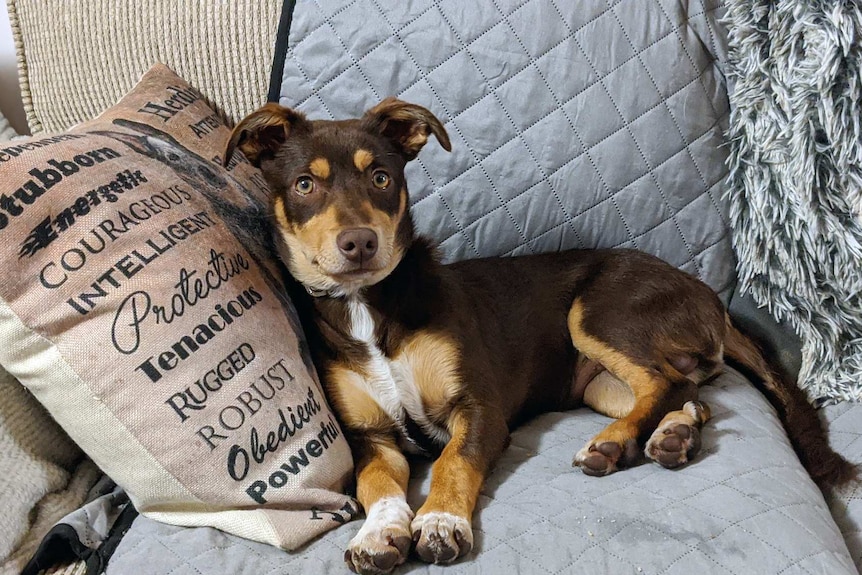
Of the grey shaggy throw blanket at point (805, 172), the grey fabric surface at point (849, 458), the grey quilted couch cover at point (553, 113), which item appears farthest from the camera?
the grey quilted couch cover at point (553, 113)

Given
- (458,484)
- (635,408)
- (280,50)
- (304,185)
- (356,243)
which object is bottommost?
(635,408)

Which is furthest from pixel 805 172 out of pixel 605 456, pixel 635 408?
pixel 605 456

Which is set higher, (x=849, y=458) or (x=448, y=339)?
(x=448, y=339)

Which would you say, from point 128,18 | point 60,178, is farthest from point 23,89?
point 60,178

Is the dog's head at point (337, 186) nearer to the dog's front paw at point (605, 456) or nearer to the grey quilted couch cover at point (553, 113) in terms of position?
the grey quilted couch cover at point (553, 113)

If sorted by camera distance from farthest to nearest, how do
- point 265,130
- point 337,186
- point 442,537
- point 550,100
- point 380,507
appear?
point 550,100 < point 265,130 < point 337,186 < point 380,507 < point 442,537

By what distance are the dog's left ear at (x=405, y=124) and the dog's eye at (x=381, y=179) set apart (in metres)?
0.13

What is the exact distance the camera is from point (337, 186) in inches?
66.4

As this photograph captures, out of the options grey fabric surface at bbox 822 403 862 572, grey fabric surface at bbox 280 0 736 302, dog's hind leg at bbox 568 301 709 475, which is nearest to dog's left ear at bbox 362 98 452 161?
grey fabric surface at bbox 280 0 736 302

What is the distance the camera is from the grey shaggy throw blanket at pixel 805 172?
70.7 inches

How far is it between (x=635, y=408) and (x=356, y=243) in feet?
2.66

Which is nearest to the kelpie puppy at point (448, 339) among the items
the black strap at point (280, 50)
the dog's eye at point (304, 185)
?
the dog's eye at point (304, 185)

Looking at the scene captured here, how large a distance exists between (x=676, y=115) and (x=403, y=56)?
2.63 ft

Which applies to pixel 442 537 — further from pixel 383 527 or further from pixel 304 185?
pixel 304 185
